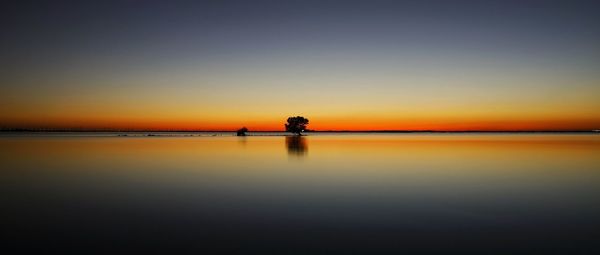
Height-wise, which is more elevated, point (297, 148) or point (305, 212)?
point (297, 148)

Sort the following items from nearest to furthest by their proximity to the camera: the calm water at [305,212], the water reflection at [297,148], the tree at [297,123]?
the calm water at [305,212], the water reflection at [297,148], the tree at [297,123]

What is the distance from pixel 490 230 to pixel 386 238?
2986 millimetres

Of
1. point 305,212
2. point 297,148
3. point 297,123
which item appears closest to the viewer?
point 305,212

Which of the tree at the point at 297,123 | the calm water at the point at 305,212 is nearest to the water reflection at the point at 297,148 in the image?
the calm water at the point at 305,212

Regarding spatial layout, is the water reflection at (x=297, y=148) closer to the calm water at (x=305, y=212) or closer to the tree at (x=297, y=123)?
the calm water at (x=305, y=212)

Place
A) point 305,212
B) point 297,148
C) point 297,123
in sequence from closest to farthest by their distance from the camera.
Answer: point 305,212 → point 297,148 → point 297,123

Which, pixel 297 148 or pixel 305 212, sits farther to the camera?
pixel 297 148

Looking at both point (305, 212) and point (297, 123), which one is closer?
point (305, 212)

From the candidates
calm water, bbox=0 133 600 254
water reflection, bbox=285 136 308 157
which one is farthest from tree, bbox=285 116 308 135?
calm water, bbox=0 133 600 254

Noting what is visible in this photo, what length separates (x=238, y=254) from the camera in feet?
29.3

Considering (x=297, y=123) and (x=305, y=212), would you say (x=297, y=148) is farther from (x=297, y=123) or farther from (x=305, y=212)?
(x=297, y=123)

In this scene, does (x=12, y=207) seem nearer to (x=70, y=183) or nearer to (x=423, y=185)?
(x=70, y=183)

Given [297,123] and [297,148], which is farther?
[297,123]

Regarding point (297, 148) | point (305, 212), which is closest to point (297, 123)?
point (297, 148)
